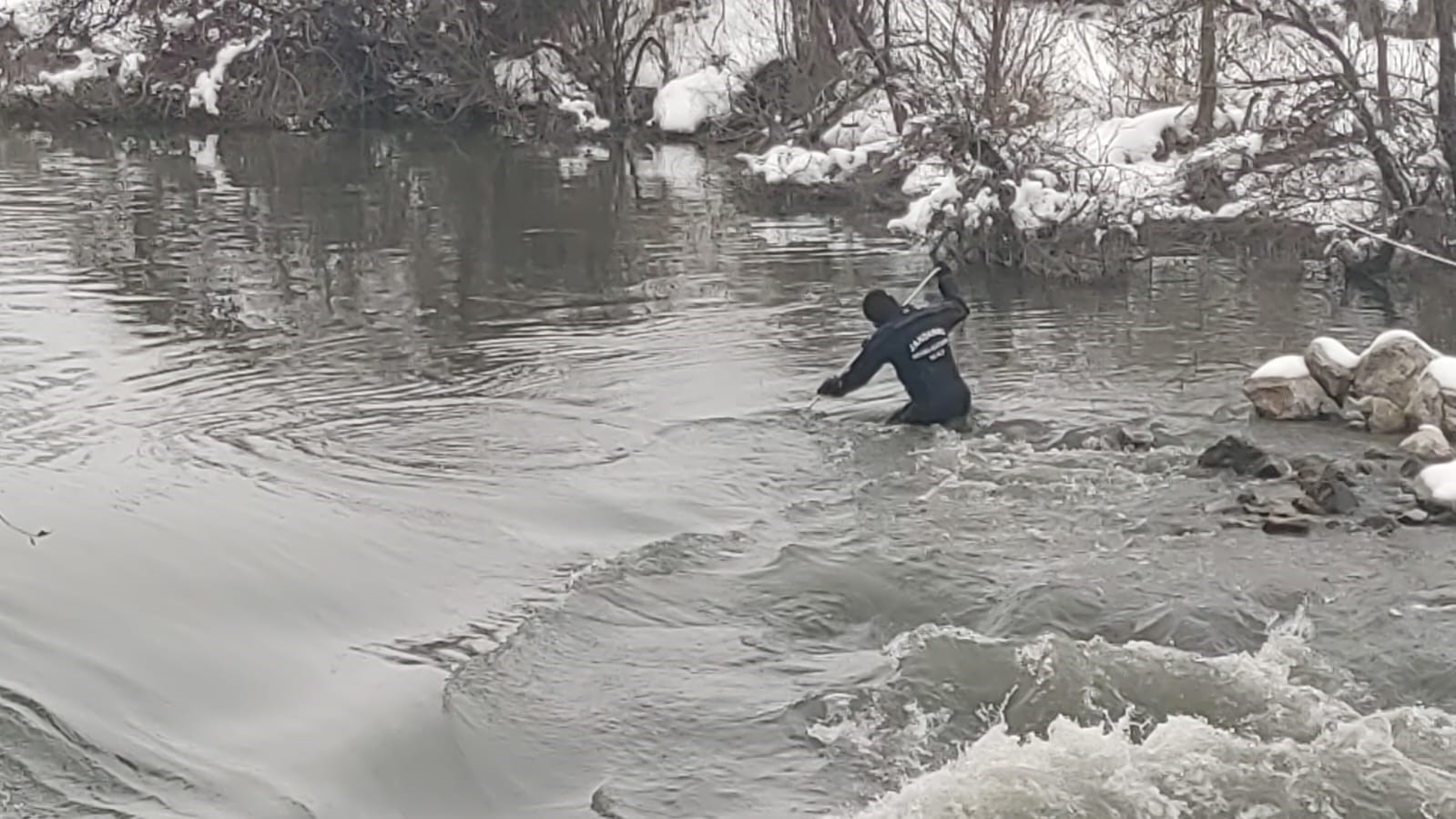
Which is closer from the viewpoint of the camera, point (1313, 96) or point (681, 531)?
point (681, 531)

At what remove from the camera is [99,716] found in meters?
7.57

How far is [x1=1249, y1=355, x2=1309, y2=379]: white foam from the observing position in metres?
12.4

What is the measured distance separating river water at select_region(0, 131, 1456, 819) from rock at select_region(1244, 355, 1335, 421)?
24 cm

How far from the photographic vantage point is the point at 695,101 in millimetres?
33625

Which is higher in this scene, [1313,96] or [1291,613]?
[1313,96]

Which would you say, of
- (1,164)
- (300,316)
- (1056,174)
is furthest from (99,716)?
(1,164)

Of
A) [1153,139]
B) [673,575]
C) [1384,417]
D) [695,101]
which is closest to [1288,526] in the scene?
[1384,417]

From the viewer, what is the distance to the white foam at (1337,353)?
1249 centimetres

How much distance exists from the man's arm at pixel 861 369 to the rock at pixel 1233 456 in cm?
213

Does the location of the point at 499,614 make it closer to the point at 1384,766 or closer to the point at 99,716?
the point at 99,716

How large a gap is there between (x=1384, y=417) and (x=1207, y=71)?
9.88 meters

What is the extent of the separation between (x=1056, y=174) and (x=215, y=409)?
28.9ft

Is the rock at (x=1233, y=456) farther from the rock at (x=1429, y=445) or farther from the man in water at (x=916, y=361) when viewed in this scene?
the man in water at (x=916, y=361)

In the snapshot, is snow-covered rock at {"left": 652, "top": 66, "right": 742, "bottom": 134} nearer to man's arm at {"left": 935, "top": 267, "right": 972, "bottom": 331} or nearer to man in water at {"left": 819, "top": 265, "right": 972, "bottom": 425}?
man's arm at {"left": 935, "top": 267, "right": 972, "bottom": 331}
